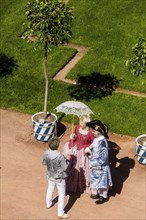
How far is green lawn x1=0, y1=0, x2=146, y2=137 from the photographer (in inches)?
733

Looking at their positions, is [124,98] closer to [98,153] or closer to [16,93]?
[16,93]

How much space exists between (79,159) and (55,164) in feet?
5.02

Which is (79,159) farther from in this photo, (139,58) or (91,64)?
(91,64)

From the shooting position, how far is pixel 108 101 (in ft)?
62.4

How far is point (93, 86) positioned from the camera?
2003 cm

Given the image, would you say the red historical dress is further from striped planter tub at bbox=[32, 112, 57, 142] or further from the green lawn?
the green lawn

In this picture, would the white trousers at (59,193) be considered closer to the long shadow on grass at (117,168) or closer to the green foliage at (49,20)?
the long shadow on grass at (117,168)

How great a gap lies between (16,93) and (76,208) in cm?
701

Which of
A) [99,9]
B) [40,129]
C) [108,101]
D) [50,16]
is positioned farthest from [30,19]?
[99,9]

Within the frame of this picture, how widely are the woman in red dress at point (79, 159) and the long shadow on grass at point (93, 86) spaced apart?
5.29 metres

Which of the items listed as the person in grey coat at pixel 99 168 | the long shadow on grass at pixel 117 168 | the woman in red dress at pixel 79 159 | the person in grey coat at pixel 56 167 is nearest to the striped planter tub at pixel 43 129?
the long shadow on grass at pixel 117 168

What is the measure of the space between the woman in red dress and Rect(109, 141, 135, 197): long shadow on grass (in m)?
0.99

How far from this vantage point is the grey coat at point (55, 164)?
1260 centimetres

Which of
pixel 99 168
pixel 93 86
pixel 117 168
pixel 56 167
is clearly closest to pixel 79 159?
pixel 99 168
